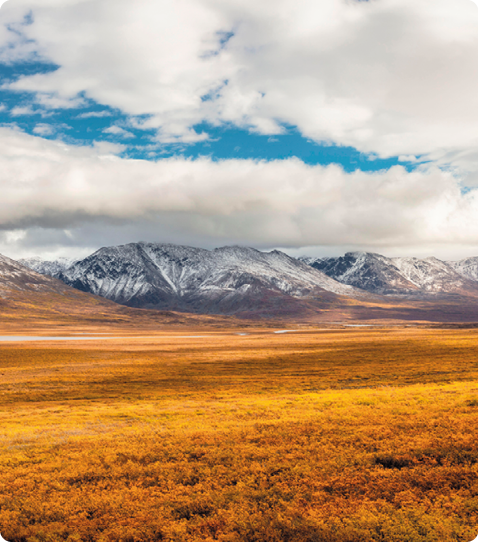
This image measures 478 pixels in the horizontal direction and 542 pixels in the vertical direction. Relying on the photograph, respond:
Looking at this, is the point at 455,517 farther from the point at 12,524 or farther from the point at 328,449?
the point at 12,524

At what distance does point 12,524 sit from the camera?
1168cm

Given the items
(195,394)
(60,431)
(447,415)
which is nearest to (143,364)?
(195,394)

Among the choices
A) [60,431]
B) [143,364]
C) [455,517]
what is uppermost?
[455,517]

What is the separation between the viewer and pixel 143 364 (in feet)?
210

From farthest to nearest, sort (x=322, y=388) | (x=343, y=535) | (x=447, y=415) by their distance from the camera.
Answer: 1. (x=322, y=388)
2. (x=447, y=415)
3. (x=343, y=535)

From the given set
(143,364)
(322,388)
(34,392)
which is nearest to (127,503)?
(322,388)

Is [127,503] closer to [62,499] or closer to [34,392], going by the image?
[62,499]

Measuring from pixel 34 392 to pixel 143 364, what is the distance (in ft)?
82.1

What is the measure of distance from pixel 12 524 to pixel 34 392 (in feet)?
104

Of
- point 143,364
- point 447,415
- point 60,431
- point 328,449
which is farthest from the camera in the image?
point 143,364

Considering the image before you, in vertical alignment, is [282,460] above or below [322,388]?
above

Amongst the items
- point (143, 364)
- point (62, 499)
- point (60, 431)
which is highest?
point (62, 499)

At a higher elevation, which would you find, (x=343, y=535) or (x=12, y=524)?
(x=343, y=535)

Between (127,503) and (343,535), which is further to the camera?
(127,503)
